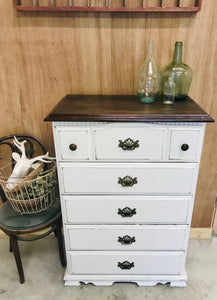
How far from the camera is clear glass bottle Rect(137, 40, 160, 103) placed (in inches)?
56.5

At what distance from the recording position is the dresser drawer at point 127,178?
1.35 meters

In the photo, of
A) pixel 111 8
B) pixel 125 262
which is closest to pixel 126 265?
pixel 125 262

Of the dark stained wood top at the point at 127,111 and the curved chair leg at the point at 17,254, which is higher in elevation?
the dark stained wood top at the point at 127,111

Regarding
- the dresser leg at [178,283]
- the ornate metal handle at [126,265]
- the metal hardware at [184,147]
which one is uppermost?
the metal hardware at [184,147]

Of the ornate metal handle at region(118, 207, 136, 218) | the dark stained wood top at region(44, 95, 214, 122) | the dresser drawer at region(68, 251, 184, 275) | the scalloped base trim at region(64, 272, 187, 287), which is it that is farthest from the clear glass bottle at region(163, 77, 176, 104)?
the scalloped base trim at region(64, 272, 187, 287)

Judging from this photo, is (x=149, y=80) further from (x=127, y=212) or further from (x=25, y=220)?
(x=25, y=220)

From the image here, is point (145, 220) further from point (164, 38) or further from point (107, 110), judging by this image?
point (164, 38)

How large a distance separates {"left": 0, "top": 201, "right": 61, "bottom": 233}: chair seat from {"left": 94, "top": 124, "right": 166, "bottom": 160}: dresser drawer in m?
0.53

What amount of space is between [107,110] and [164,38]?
61 centimetres

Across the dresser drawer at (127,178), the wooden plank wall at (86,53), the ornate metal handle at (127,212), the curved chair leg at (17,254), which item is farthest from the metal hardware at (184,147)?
the curved chair leg at (17,254)

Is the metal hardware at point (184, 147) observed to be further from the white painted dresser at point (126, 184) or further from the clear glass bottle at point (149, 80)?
the clear glass bottle at point (149, 80)

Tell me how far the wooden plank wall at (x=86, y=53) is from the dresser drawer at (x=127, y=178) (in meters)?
0.54

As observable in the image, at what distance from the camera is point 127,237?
1.53m

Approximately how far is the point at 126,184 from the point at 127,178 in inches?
1.4
